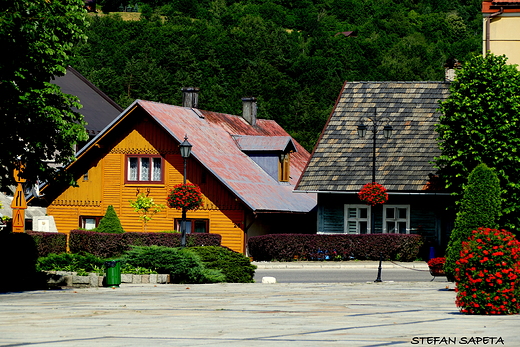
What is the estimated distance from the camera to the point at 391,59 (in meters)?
134

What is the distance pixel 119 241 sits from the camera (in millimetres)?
40812

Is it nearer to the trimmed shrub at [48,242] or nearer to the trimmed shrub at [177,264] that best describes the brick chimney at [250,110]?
the trimmed shrub at [48,242]

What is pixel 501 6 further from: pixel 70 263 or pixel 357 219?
pixel 70 263

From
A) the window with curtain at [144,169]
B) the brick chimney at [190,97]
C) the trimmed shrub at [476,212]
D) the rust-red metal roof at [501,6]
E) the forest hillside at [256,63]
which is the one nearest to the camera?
the trimmed shrub at [476,212]

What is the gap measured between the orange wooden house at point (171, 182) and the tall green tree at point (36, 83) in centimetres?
1957

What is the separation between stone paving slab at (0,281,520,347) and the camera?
12070 millimetres

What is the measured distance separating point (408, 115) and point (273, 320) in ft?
105

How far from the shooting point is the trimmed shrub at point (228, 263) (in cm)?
2806

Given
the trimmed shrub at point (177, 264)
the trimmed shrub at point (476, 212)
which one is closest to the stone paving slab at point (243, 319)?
the trimmed shrub at point (476, 212)

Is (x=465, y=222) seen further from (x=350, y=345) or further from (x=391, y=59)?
(x=391, y=59)

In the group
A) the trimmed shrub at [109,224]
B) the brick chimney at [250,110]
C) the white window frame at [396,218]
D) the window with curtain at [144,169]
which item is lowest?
the trimmed shrub at [109,224]

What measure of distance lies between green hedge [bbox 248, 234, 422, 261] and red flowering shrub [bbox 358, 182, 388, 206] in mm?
1635

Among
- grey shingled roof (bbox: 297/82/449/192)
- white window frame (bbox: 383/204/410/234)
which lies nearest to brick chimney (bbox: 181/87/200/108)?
grey shingled roof (bbox: 297/82/449/192)
